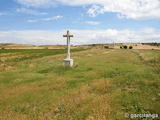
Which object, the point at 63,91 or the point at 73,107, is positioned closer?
the point at 73,107

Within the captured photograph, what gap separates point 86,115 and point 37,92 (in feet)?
12.0

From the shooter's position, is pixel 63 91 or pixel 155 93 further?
pixel 63 91

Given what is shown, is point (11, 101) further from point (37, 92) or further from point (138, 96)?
point (138, 96)

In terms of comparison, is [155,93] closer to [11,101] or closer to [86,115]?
[86,115]

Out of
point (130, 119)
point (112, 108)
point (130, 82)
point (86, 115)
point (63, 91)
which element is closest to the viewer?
point (130, 119)

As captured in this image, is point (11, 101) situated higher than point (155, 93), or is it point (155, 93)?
point (155, 93)

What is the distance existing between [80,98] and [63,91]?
1.43 metres

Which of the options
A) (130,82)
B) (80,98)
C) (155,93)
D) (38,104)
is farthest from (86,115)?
(130,82)

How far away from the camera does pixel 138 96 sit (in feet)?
19.5

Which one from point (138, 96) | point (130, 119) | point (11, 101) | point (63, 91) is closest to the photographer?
point (130, 119)

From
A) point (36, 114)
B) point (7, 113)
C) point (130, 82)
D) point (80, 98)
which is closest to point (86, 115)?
point (80, 98)

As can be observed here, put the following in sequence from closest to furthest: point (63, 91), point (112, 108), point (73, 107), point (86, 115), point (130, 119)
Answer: point (130, 119)
point (86, 115)
point (112, 108)
point (73, 107)
point (63, 91)

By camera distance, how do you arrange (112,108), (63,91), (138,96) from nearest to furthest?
1. (112,108)
2. (138,96)
3. (63,91)

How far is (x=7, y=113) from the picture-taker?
5293 millimetres
